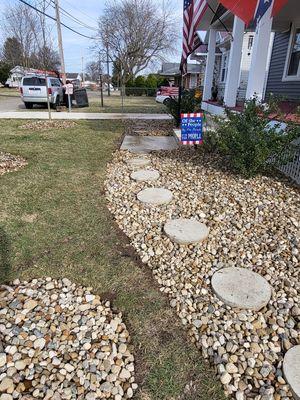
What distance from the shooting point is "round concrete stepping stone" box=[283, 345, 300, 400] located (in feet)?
5.32

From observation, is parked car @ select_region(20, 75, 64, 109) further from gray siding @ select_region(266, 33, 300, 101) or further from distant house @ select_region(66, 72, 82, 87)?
distant house @ select_region(66, 72, 82, 87)

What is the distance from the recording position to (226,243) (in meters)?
2.95

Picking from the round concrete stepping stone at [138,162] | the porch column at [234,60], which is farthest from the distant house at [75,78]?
the round concrete stepping stone at [138,162]

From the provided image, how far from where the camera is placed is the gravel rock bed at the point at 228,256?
1831 millimetres

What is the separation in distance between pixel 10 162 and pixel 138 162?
2.36m

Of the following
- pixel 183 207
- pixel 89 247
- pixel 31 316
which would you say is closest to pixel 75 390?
pixel 31 316

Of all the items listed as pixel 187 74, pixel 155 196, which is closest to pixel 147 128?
pixel 155 196

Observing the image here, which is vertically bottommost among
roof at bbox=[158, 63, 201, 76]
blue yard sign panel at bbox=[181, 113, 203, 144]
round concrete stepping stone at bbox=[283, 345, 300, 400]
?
round concrete stepping stone at bbox=[283, 345, 300, 400]

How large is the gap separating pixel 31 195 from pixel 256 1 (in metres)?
4.68

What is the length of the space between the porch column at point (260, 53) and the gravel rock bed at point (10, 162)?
4.33 m

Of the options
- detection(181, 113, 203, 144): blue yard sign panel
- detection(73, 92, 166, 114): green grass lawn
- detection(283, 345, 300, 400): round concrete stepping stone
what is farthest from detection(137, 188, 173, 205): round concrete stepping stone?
detection(73, 92, 166, 114): green grass lawn

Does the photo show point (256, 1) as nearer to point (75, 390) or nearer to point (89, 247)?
point (89, 247)

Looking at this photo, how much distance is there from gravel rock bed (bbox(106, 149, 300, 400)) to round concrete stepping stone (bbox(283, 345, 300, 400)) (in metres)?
0.04

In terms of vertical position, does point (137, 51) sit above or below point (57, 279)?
above
